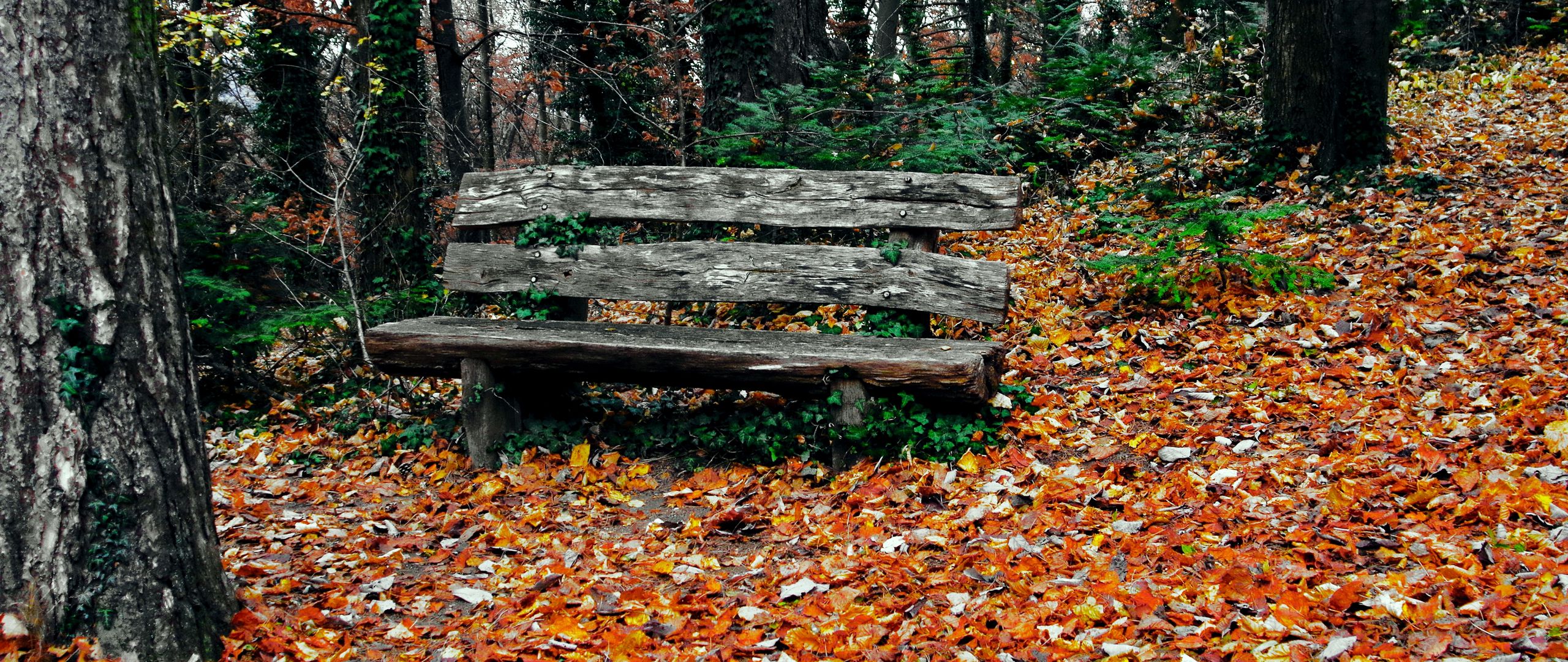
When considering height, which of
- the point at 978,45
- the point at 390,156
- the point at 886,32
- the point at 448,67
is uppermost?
the point at 886,32

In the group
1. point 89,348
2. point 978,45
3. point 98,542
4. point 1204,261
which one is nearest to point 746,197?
point 1204,261

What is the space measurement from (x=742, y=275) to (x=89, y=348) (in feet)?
9.95

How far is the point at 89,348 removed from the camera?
253 cm

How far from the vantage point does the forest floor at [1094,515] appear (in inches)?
112

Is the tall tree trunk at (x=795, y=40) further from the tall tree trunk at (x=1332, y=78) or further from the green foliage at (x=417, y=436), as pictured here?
the green foliage at (x=417, y=436)

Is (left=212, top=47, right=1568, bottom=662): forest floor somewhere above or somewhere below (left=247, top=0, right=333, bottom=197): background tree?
below

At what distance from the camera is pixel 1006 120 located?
8805mm

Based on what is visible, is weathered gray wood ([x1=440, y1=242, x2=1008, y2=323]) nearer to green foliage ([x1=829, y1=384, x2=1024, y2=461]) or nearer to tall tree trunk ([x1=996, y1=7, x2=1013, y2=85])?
green foliage ([x1=829, y1=384, x2=1024, y2=461])

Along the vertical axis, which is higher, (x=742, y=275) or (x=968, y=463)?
(x=742, y=275)

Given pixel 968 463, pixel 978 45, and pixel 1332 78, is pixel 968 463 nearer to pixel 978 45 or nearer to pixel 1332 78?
pixel 1332 78

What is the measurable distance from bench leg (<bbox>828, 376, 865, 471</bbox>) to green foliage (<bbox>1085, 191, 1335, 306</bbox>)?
2064mm

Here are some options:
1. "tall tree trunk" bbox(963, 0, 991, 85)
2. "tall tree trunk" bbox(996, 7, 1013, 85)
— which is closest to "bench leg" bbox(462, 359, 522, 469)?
"tall tree trunk" bbox(963, 0, 991, 85)

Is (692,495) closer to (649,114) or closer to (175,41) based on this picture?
(175,41)

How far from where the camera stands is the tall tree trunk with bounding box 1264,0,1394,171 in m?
7.15
